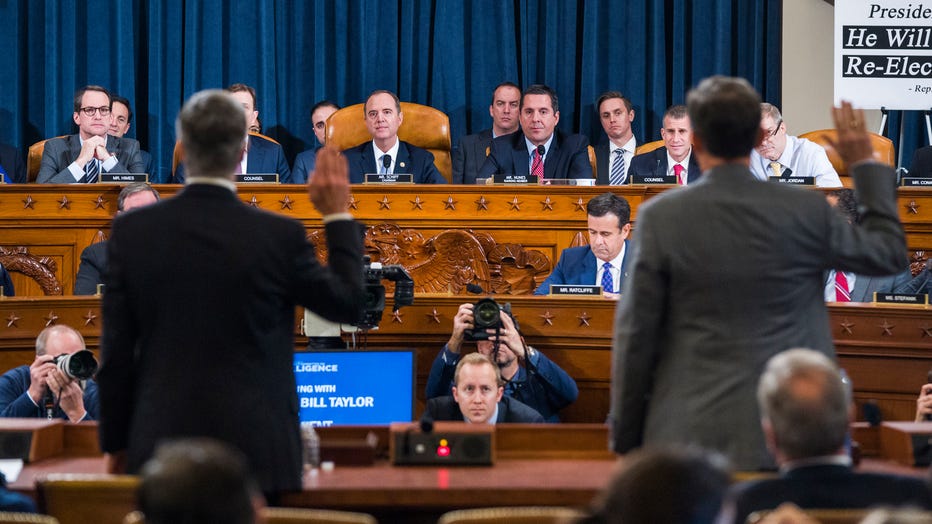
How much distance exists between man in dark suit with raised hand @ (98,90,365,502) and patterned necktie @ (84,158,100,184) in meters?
4.76

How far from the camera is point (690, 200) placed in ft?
7.99

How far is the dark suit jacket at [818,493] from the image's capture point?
6.72 ft

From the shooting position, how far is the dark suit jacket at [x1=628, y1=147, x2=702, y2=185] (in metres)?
6.78

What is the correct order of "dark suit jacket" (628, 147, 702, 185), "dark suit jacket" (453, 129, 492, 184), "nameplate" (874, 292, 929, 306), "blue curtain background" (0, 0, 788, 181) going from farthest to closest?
"blue curtain background" (0, 0, 788, 181) < "dark suit jacket" (453, 129, 492, 184) < "dark suit jacket" (628, 147, 702, 185) < "nameplate" (874, 292, 929, 306)

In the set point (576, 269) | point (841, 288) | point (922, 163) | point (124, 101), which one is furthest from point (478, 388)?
point (124, 101)

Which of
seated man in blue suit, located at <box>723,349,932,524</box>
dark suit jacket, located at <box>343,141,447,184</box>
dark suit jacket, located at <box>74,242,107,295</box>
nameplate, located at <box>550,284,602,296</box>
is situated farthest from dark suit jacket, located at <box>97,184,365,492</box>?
dark suit jacket, located at <box>343,141,447,184</box>

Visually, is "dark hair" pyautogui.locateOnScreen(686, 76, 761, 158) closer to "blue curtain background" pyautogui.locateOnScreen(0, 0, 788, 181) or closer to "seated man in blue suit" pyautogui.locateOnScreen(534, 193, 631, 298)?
"seated man in blue suit" pyautogui.locateOnScreen(534, 193, 631, 298)

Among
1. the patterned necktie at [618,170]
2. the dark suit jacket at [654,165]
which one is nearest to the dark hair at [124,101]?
the patterned necktie at [618,170]

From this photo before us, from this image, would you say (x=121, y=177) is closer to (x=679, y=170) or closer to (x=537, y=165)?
(x=537, y=165)

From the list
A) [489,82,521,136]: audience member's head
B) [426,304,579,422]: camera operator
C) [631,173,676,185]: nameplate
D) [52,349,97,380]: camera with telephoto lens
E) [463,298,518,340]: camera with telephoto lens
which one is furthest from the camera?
[489,82,521,136]: audience member's head

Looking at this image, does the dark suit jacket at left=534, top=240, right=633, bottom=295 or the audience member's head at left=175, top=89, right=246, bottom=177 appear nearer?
Result: the audience member's head at left=175, top=89, right=246, bottom=177

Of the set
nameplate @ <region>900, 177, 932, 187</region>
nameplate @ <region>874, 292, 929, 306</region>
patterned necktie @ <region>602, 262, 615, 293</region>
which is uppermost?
nameplate @ <region>900, 177, 932, 187</region>

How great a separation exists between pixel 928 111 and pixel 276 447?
7.13 metres

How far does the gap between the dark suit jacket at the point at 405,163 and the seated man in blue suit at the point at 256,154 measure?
1.35 ft
